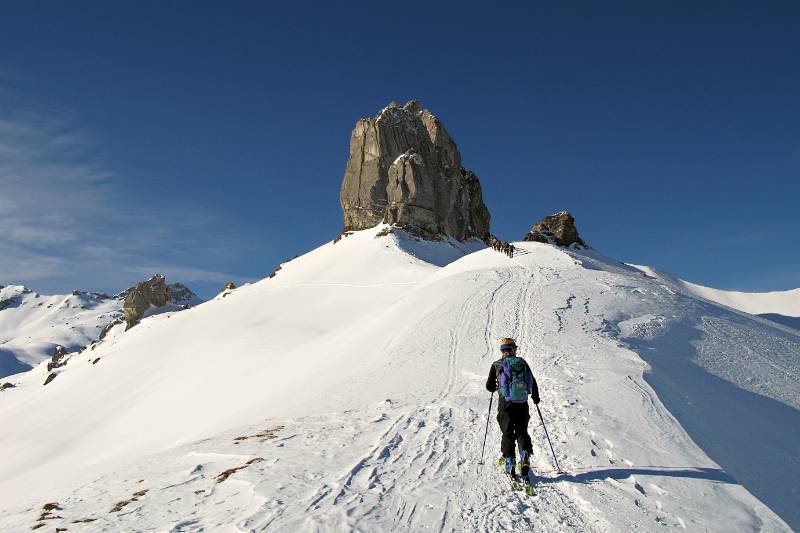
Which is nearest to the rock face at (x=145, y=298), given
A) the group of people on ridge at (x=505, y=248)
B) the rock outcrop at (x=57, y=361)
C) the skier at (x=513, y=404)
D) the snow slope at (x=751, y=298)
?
the rock outcrop at (x=57, y=361)

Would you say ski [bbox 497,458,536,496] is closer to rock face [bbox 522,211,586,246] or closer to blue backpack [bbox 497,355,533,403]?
blue backpack [bbox 497,355,533,403]

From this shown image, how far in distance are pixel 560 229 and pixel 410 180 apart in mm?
26051

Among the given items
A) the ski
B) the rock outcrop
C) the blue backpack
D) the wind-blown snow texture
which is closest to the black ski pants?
the blue backpack

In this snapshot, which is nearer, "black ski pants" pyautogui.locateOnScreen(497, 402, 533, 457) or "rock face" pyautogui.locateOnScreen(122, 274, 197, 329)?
"black ski pants" pyautogui.locateOnScreen(497, 402, 533, 457)

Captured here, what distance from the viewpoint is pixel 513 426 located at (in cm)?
857

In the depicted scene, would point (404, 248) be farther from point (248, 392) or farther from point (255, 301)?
point (248, 392)

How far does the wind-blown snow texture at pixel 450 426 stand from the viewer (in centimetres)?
752

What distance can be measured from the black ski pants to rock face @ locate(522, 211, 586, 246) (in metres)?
75.1

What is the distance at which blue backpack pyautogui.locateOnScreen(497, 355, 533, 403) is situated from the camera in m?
8.64

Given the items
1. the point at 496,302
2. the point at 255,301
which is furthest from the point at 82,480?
the point at 255,301

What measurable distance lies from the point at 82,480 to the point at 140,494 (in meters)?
4.24

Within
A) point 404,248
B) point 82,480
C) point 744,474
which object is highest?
point 404,248

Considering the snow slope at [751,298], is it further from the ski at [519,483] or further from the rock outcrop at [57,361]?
the rock outcrop at [57,361]

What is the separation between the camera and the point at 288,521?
6.97m
